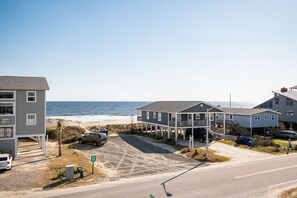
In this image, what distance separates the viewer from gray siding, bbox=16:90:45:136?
2983 centimetres

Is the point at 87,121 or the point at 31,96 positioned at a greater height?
the point at 31,96

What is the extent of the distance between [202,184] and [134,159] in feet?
35.5

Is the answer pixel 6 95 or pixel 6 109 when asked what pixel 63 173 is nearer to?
pixel 6 109

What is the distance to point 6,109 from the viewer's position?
96.1ft

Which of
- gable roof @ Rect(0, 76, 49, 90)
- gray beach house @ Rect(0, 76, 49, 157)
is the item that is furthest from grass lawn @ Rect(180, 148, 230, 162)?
gable roof @ Rect(0, 76, 49, 90)

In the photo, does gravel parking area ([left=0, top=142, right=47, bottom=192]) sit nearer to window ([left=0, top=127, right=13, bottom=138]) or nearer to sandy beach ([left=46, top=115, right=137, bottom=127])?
window ([left=0, top=127, right=13, bottom=138])

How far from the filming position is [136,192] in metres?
17.6

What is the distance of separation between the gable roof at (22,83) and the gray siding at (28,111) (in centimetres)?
66

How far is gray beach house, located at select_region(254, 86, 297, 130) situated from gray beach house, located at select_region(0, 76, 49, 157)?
48173 millimetres

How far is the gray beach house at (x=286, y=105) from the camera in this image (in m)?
55.8

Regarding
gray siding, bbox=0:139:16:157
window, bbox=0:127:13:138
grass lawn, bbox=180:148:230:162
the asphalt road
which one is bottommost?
the asphalt road

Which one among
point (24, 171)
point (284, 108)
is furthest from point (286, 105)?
point (24, 171)

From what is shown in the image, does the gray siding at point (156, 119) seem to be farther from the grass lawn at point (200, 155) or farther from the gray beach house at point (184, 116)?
the grass lawn at point (200, 155)


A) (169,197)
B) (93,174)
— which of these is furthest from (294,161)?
(93,174)
